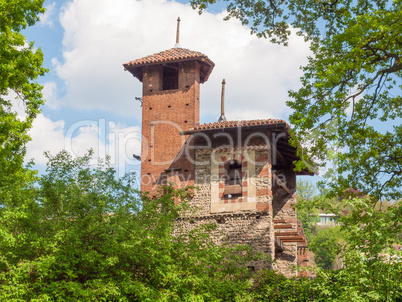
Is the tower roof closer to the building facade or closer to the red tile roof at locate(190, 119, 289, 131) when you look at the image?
the building facade

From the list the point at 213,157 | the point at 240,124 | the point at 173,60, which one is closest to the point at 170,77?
the point at 173,60

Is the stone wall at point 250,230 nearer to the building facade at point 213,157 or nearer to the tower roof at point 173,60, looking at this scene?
the building facade at point 213,157

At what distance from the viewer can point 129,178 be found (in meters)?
10.5

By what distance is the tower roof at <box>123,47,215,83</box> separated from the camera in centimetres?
1772

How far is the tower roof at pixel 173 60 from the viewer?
698 inches

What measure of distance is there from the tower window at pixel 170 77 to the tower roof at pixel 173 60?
1.86 feet

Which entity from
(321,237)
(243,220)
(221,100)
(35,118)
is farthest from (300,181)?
(35,118)

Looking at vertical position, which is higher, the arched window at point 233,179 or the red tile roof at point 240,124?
the red tile roof at point 240,124

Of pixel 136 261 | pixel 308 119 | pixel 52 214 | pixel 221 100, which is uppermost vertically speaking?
pixel 221 100

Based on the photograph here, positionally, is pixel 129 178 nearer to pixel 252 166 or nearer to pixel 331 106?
pixel 331 106

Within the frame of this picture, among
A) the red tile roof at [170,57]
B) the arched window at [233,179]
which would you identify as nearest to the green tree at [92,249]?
the arched window at [233,179]

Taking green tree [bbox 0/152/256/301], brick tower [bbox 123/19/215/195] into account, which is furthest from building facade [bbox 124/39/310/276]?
green tree [bbox 0/152/256/301]

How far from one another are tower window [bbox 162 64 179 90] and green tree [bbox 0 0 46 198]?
620 cm

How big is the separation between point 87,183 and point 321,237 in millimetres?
41008
